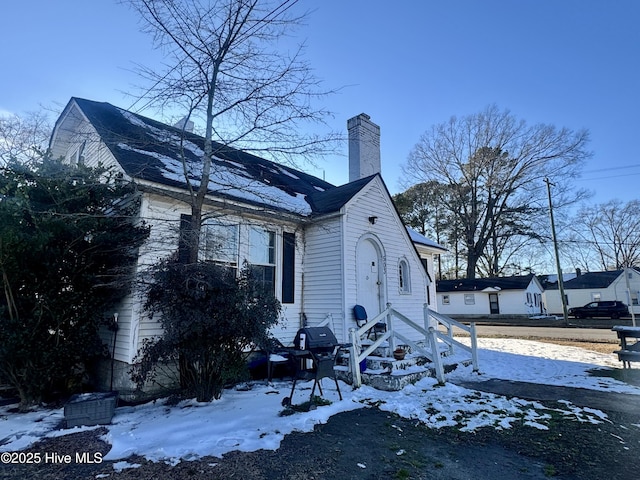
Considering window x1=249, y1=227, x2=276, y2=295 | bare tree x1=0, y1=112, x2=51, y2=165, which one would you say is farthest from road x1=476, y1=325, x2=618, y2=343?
bare tree x1=0, y1=112, x2=51, y2=165

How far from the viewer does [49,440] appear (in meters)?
3.94

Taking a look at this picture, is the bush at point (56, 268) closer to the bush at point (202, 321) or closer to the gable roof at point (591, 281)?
the bush at point (202, 321)

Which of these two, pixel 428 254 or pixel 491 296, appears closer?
pixel 428 254

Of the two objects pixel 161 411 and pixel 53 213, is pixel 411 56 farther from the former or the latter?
pixel 161 411

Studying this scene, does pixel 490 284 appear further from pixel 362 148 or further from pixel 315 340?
pixel 315 340

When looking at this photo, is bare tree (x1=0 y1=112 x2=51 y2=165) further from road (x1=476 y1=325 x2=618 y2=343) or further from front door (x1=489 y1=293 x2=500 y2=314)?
front door (x1=489 y1=293 x2=500 y2=314)

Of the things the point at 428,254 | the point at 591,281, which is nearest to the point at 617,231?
the point at 591,281

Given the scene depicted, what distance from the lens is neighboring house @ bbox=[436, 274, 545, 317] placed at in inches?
1264

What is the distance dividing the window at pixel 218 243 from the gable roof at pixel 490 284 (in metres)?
31.5

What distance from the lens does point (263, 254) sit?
8359 mm

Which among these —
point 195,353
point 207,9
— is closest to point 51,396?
point 195,353

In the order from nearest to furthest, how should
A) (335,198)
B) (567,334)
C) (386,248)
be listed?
(335,198), (386,248), (567,334)

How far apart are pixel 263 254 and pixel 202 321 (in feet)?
11.7

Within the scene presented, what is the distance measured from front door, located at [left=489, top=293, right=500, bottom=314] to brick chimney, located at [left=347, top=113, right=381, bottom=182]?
1015 inches
